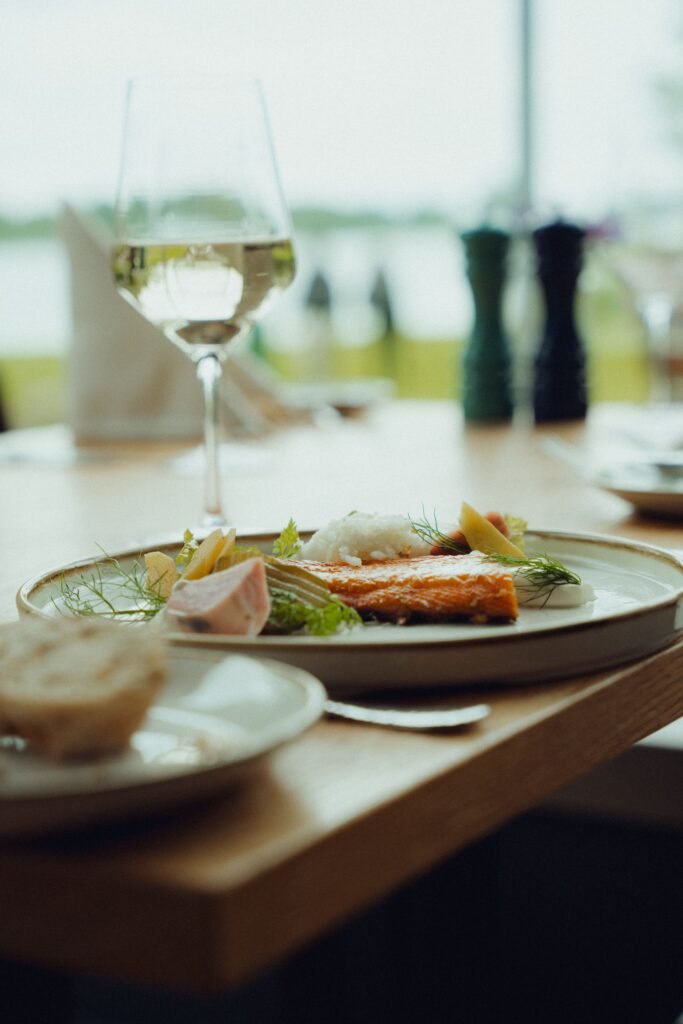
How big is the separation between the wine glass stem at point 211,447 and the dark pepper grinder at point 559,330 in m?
1.06

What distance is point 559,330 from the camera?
198 centimetres

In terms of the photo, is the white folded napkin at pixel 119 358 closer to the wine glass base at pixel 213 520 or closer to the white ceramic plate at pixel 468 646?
the wine glass base at pixel 213 520

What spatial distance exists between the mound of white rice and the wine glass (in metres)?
0.31

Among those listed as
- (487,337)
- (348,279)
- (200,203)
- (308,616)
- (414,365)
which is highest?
(348,279)

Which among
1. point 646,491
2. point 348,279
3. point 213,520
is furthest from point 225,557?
point 348,279

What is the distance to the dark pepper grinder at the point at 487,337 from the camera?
196 centimetres

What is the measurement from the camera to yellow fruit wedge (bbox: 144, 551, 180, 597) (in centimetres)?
62

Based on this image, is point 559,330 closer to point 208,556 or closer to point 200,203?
point 200,203

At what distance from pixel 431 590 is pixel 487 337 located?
4.74 feet

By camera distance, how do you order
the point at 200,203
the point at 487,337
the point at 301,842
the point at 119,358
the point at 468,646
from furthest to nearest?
the point at 487,337 → the point at 119,358 → the point at 200,203 → the point at 468,646 → the point at 301,842

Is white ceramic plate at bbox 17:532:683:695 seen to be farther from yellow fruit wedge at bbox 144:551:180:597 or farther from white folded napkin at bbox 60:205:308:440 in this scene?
white folded napkin at bbox 60:205:308:440

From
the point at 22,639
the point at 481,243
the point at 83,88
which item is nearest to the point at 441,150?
the point at 83,88

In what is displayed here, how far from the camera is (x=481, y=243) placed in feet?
6.43

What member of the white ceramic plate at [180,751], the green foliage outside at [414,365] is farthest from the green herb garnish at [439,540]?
the green foliage outside at [414,365]
